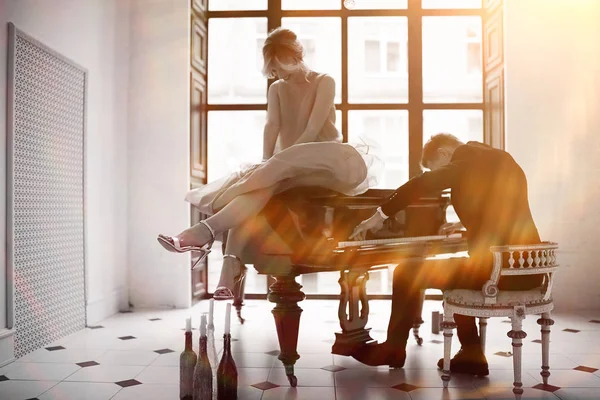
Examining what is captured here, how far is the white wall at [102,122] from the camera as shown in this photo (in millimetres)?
4348

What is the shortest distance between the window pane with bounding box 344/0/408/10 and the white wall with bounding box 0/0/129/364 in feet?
7.31

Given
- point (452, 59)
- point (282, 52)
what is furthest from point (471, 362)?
point (452, 59)

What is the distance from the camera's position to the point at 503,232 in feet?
9.36

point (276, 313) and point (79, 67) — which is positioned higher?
point (79, 67)

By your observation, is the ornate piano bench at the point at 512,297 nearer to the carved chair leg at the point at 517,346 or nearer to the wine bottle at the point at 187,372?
the carved chair leg at the point at 517,346

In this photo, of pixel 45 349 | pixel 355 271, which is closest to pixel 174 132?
pixel 45 349

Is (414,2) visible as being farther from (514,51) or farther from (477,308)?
(477,308)

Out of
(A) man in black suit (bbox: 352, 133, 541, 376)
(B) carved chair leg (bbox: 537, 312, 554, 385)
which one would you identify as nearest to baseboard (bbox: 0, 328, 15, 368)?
(A) man in black suit (bbox: 352, 133, 541, 376)

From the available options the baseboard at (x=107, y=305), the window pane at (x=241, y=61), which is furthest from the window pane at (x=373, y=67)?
the baseboard at (x=107, y=305)

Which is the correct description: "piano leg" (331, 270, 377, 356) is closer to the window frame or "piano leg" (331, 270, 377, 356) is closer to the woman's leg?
the woman's leg

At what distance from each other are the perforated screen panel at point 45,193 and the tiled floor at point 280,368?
8.7 inches

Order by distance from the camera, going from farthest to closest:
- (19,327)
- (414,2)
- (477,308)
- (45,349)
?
(414,2) < (45,349) < (19,327) < (477,308)

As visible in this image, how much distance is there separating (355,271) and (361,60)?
36.3 feet

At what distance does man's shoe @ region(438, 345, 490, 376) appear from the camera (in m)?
3.21
